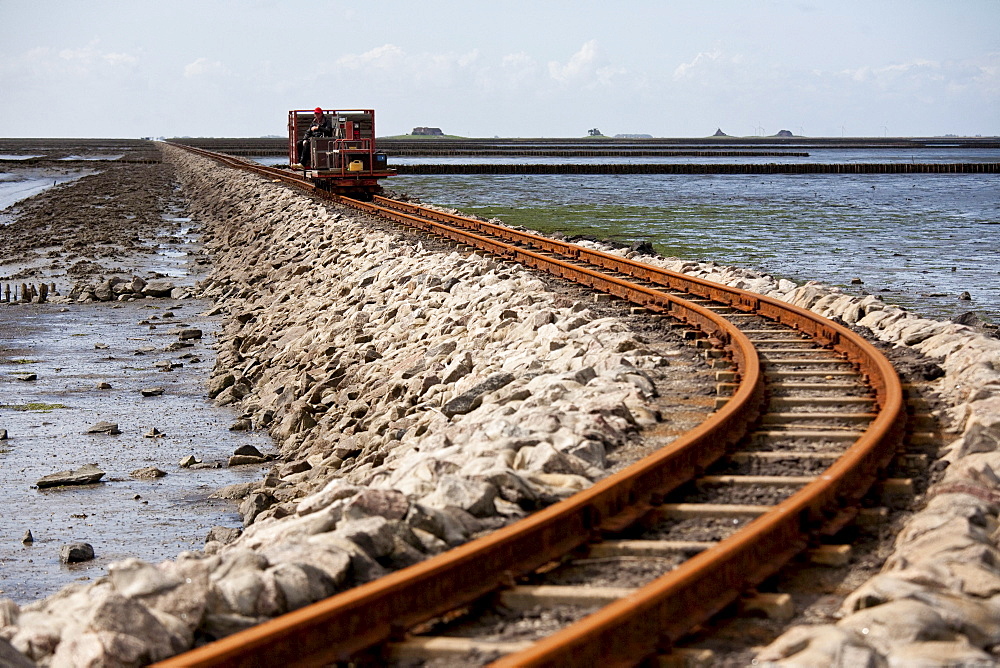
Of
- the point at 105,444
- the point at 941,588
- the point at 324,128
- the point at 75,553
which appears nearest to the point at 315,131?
the point at 324,128

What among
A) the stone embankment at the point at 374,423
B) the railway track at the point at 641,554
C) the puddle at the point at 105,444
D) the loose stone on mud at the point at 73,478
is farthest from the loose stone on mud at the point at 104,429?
the railway track at the point at 641,554

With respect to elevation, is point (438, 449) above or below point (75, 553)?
above

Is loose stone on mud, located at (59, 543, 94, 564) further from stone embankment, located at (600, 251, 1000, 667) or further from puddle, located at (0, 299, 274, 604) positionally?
stone embankment, located at (600, 251, 1000, 667)

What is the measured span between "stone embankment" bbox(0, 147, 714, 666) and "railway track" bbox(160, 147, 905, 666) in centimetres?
43

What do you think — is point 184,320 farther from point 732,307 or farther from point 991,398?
point 991,398

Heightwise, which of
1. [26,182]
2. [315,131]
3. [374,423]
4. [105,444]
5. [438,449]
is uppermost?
[315,131]

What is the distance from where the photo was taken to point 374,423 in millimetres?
11680

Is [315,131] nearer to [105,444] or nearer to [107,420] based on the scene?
[107,420]

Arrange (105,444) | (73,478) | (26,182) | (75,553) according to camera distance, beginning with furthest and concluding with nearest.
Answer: (26,182) < (105,444) < (73,478) < (75,553)

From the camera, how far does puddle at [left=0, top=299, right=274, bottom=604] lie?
9.58 metres

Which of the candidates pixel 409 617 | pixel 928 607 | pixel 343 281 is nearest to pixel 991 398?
pixel 928 607

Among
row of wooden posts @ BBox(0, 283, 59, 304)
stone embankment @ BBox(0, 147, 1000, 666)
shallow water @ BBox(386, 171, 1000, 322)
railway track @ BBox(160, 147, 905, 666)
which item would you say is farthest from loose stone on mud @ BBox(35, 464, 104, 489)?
row of wooden posts @ BBox(0, 283, 59, 304)

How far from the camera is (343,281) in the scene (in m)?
20.1

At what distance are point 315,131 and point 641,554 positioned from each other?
31.0 meters
